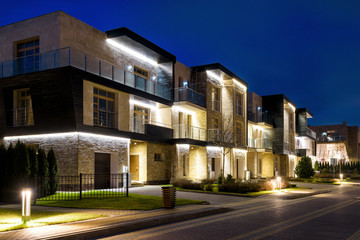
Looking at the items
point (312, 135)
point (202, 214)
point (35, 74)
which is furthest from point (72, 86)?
point (312, 135)

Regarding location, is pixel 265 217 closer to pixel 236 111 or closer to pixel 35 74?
pixel 35 74

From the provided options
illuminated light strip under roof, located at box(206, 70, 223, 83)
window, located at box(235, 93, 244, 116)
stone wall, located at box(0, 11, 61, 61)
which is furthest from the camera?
window, located at box(235, 93, 244, 116)

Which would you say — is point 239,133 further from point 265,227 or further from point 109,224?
point 109,224

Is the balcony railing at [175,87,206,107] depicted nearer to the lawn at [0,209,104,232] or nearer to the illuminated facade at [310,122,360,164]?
the lawn at [0,209,104,232]

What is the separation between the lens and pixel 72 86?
20.2 meters

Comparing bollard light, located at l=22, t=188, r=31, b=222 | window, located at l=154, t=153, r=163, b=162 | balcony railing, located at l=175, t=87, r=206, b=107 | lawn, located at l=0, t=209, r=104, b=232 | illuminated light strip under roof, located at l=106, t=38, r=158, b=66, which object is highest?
illuminated light strip under roof, located at l=106, t=38, r=158, b=66

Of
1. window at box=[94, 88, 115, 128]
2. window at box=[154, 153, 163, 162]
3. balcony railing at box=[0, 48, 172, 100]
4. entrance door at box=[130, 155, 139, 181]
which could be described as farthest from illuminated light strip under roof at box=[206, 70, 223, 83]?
window at box=[94, 88, 115, 128]

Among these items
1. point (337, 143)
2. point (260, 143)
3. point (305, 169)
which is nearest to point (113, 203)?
point (305, 169)

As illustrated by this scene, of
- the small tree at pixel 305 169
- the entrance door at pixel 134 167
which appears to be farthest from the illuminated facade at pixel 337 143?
the entrance door at pixel 134 167

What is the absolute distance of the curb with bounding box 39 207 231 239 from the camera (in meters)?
8.56

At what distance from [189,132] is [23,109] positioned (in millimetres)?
13594

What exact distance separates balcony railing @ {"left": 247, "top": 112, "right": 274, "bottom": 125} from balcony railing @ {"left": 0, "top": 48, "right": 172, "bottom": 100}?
73.2ft

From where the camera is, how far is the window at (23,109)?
22.8 meters

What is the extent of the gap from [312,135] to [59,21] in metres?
56.3
